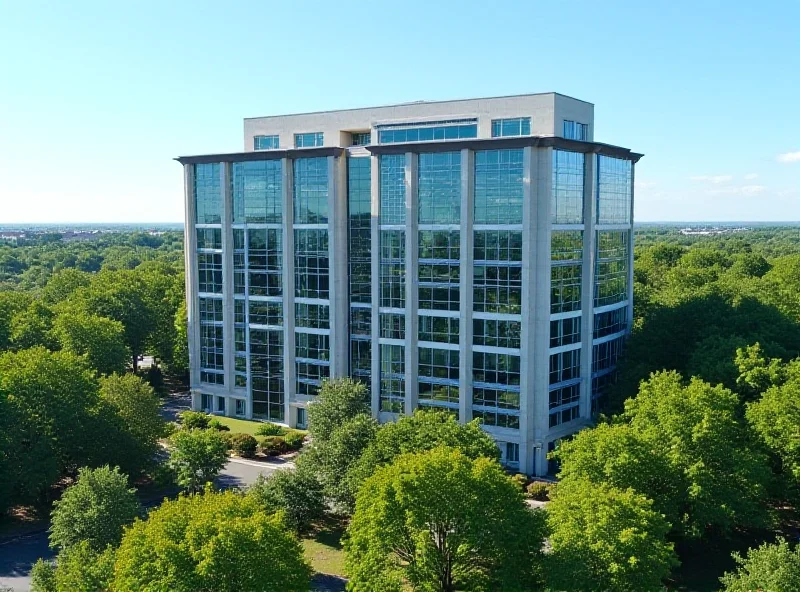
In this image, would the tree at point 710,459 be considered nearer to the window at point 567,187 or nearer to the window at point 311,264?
the window at point 567,187

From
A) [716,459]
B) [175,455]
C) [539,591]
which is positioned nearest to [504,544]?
[539,591]

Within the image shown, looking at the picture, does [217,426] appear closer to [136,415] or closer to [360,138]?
[136,415]

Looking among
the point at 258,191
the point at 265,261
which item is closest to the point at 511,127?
the point at 258,191

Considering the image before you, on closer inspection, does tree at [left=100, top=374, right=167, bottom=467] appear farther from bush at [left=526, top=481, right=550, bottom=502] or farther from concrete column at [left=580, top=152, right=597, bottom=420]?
concrete column at [left=580, top=152, right=597, bottom=420]

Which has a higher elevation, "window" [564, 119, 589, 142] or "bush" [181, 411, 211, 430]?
"window" [564, 119, 589, 142]

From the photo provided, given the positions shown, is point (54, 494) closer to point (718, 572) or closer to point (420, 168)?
point (420, 168)

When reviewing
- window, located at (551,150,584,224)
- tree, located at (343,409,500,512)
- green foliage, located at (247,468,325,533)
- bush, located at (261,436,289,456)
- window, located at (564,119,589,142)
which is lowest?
bush, located at (261,436,289,456)

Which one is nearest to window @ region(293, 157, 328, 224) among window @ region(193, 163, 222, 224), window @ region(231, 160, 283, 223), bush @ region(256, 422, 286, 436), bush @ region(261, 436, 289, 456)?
window @ region(231, 160, 283, 223)
